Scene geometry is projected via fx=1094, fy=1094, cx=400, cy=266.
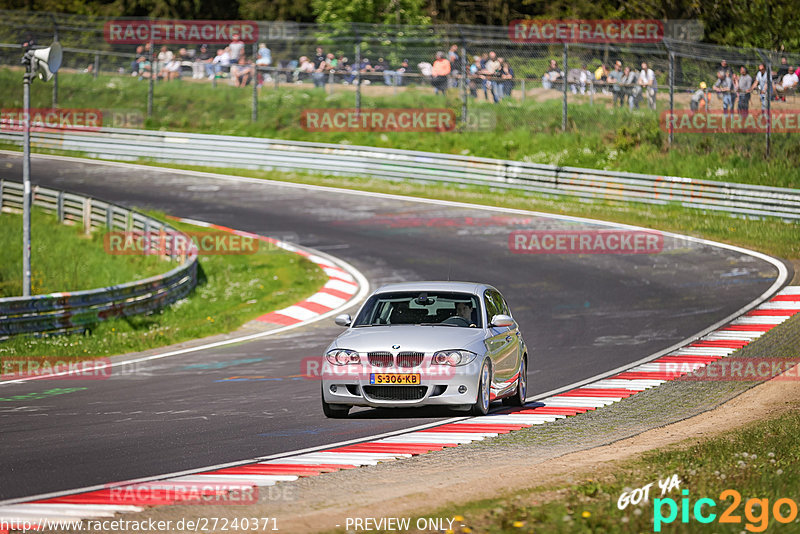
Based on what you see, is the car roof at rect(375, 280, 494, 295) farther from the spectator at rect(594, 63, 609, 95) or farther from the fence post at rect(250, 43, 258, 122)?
the fence post at rect(250, 43, 258, 122)

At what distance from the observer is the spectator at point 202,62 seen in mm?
38906

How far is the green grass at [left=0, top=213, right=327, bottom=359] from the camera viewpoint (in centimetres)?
1727

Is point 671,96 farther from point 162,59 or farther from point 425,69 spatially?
point 162,59

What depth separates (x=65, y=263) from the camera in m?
24.4

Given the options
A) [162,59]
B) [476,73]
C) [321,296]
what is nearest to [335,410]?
[321,296]

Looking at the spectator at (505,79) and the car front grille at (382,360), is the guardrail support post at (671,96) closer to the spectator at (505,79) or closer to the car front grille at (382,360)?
the spectator at (505,79)

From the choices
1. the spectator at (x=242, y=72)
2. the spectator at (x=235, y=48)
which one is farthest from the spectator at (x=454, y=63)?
the spectator at (x=235, y=48)

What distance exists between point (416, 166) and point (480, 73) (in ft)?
12.5

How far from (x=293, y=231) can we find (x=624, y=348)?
1329 centimetres

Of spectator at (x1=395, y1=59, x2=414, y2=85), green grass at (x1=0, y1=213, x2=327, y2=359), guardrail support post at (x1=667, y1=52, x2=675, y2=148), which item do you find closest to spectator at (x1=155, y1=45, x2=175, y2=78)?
spectator at (x1=395, y1=59, x2=414, y2=85)

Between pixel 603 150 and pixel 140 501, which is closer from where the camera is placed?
pixel 140 501

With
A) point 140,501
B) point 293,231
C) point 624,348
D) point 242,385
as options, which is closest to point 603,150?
point 293,231

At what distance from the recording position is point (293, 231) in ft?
91.2

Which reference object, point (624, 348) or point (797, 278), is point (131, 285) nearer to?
point (624, 348)
